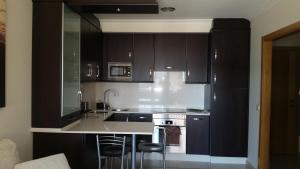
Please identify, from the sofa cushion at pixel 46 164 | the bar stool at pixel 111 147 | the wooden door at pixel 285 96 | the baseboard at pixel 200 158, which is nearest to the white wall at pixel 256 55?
the baseboard at pixel 200 158

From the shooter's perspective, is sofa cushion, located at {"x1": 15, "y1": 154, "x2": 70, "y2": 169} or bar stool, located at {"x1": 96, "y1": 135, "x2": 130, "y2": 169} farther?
bar stool, located at {"x1": 96, "y1": 135, "x2": 130, "y2": 169}

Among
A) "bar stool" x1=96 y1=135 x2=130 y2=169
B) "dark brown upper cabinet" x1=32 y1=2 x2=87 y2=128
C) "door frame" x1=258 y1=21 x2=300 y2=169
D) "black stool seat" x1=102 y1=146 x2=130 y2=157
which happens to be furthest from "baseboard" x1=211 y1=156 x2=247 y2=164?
"dark brown upper cabinet" x1=32 y1=2 x2=87 y2=128

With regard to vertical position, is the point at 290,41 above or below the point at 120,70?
above

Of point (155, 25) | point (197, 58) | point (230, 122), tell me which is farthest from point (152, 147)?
point (155, 25)

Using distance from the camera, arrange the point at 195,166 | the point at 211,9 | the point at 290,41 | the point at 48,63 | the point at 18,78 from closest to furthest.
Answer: the point at 18,78 → the point at 48,63 → the point at 211,9 → the point at 195,166 → the point at 290,41

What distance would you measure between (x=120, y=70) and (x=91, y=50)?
0.90 meters

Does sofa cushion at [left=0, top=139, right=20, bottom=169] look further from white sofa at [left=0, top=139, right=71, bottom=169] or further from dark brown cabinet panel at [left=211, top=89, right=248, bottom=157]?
Result: dark brown cabinet panel at [left=211, top=89, right=248, bottom=157]

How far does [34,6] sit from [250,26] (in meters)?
3.45

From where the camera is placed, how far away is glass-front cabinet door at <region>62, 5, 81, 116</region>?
3.32 meters

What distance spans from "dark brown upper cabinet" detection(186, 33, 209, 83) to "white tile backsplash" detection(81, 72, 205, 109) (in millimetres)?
339

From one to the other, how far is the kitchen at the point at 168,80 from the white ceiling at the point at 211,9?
0.78 ft

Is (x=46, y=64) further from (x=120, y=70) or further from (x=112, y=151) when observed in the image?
(x=120, y=70)

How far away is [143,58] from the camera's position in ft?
16.8

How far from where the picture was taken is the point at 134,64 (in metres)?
5.15
